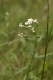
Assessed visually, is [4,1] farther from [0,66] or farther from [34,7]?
[0,66]

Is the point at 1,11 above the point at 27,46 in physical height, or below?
above

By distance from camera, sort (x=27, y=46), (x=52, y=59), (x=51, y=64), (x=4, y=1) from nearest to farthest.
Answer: (x=51, y=64) → (x=52, y=59) → (x=27, y=46) → (x=4, y=1)

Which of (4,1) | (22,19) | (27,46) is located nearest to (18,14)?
(22,19)

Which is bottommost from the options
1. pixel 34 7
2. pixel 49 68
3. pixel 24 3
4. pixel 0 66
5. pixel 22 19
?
pixel 49 68

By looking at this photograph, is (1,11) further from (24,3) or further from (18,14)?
(24,3)

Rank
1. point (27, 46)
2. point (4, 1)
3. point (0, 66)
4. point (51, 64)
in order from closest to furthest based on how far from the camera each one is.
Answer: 1. point (51, 64)
2. point (0, 66)
3. point (27, 46)
4. point (4, 1)

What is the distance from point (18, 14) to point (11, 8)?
36cm

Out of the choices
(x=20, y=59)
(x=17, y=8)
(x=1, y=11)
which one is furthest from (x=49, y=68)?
(x=17, y=8)

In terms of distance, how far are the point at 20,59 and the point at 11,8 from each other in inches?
53.3

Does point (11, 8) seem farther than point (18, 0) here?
No

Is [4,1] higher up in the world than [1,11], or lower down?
higher up

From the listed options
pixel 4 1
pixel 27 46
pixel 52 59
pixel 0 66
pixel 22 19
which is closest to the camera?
pixel 52 59

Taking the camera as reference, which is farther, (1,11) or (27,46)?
(1,11)

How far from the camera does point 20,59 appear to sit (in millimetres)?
2785
